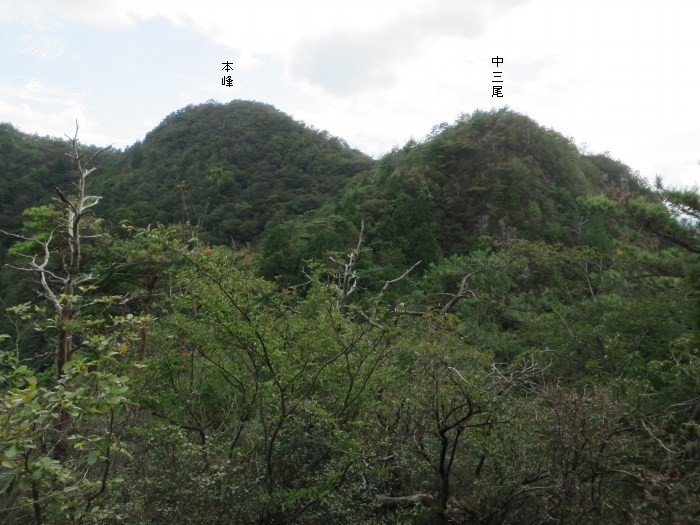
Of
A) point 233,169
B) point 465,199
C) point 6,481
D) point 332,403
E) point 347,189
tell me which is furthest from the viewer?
point 233,169

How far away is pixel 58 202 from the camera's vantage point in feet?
29.7

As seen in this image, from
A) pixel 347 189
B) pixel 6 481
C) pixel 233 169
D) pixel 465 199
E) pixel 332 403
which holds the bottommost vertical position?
pixel 332 403

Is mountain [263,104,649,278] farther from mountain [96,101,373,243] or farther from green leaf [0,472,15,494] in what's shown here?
green leaf [0,472,15,494]

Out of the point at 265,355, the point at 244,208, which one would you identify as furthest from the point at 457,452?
the point at 244,208

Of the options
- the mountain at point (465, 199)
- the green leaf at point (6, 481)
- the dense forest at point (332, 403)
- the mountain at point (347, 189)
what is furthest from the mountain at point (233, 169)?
the green leaf at point (6, 481)

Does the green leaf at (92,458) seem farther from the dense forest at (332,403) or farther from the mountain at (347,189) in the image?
the mountain at (347,189)

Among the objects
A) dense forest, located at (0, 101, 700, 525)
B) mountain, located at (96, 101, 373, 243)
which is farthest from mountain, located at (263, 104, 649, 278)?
mountain, located at (96, 101, 373, 243)

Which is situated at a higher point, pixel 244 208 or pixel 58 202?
pixel 244 208

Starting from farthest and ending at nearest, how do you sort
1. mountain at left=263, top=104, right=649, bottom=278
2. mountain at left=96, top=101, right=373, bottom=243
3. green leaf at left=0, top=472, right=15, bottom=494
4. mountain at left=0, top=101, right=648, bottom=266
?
1. mountain at left=96, top=101, right=373, bottom=243
2. mountain at left=0, top=101, right=648, bottom=266
3. mountain at left=263, top=104, right=649, bottom=278
4. green leaf at left=0, top=472, right=15, bottom=494

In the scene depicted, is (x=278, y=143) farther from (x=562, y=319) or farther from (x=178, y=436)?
(x=178, y=436)

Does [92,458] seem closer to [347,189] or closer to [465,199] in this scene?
[465,199]

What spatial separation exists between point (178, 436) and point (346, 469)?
140 cm

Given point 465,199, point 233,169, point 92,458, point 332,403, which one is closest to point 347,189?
point 465,199

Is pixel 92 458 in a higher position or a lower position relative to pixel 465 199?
lower
